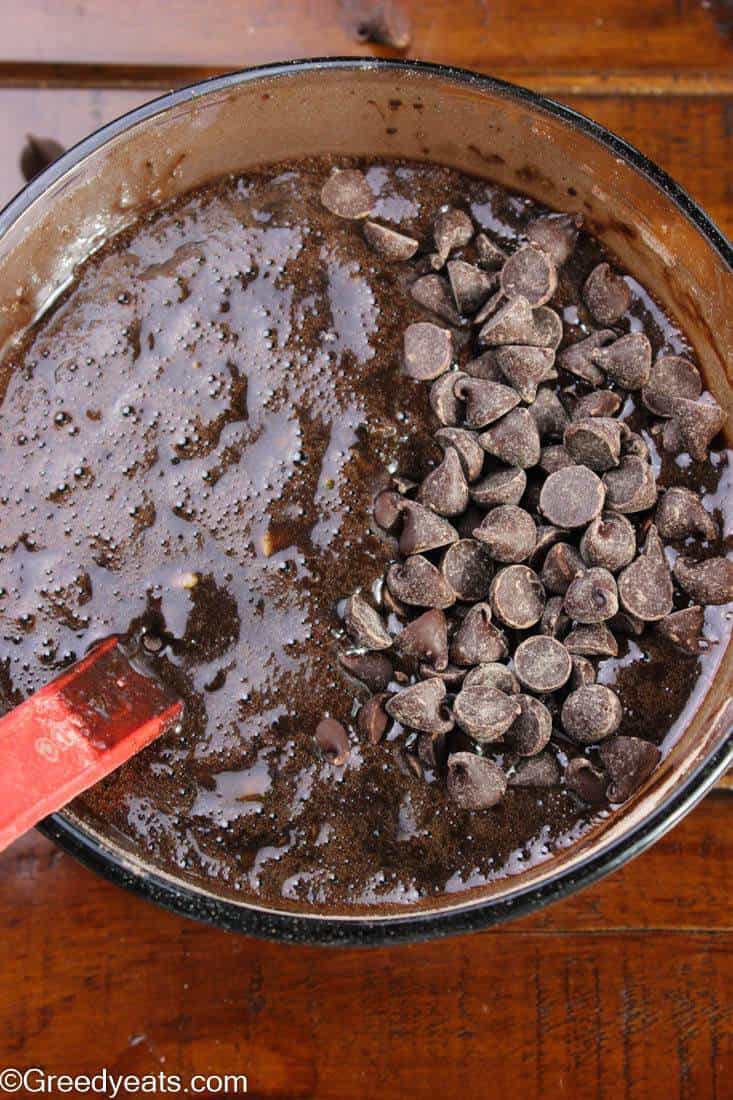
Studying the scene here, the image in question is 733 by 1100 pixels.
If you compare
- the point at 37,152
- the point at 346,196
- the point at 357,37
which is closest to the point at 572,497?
the point at 346,196

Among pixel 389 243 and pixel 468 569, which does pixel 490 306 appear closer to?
pixel 389 243

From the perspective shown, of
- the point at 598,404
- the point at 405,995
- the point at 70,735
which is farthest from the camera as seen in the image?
the point at 405,995

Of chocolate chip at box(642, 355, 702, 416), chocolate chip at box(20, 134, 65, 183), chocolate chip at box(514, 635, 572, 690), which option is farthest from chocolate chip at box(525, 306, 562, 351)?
chocolate chip at box(20, 134, 65, 183)

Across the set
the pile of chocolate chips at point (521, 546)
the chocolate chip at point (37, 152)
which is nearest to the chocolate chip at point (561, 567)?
the pile of chocolate chips at point (521, 546)

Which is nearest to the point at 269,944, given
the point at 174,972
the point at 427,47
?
the point at 174,972

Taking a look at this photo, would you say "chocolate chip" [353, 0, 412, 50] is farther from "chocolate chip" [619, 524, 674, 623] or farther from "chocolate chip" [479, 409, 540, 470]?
"chocolate chip" [619, 524, 674, 623]

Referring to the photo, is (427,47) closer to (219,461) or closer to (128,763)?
(219,461)
